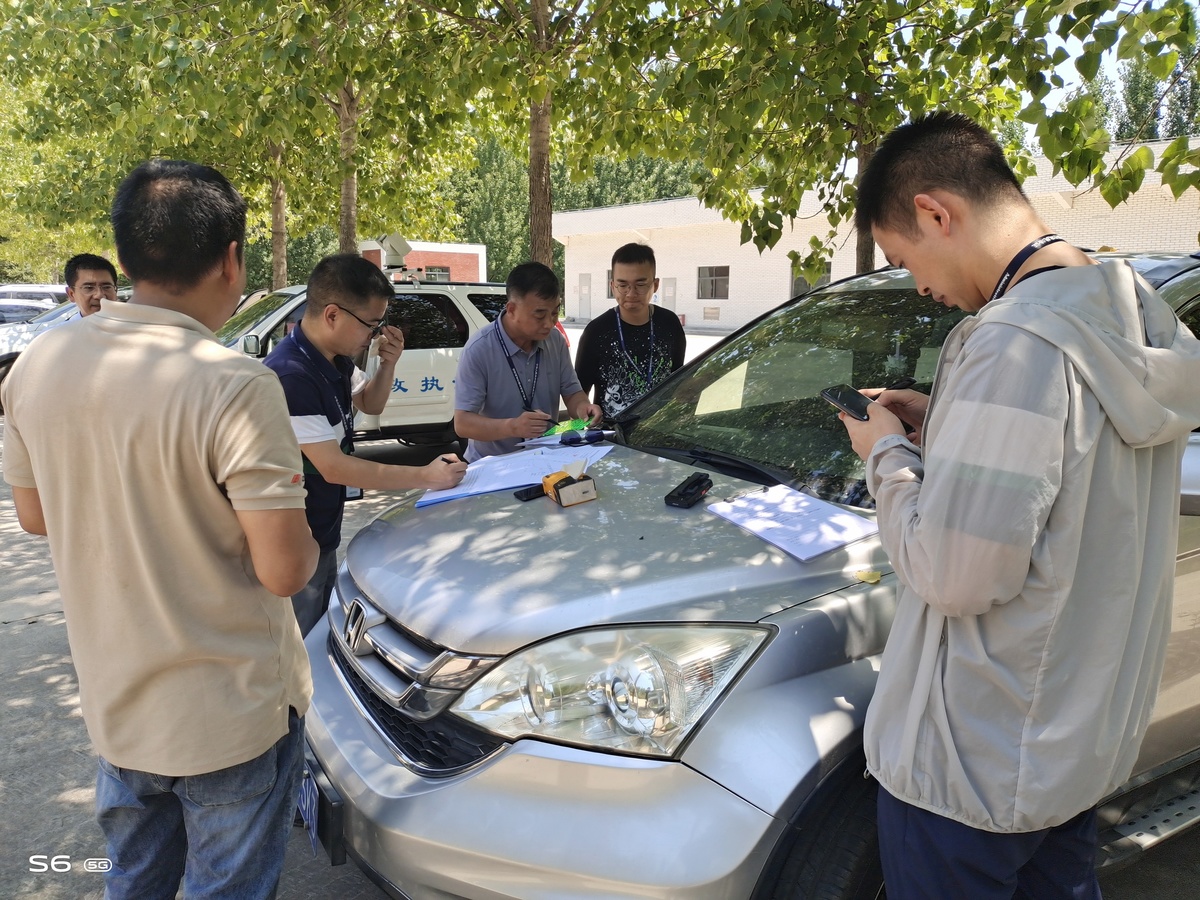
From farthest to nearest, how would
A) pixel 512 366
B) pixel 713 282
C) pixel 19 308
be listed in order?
pixel 713 282, pixel 19 308, pixel 512 366

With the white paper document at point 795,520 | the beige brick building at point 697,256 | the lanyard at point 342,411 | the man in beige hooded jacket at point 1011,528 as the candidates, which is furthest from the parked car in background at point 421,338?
the beige brick building at point 697,256

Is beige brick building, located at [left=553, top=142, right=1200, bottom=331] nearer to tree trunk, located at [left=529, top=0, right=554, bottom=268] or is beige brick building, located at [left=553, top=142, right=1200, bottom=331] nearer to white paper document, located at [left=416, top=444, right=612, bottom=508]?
tree trunk, located at [left=529, top=0, right=554, bottom=268]

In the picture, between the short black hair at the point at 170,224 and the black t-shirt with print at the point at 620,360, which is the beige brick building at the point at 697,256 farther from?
the short black hair at the point at 170,224

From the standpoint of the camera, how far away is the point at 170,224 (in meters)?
1.64

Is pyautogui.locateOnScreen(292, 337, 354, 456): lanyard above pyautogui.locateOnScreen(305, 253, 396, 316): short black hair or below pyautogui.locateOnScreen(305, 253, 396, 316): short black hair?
below

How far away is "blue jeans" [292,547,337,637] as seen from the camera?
3146 millimetres

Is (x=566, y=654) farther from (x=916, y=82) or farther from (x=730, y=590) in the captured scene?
(x=916, y=82)

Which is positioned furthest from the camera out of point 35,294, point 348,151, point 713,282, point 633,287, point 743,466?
point 713,282

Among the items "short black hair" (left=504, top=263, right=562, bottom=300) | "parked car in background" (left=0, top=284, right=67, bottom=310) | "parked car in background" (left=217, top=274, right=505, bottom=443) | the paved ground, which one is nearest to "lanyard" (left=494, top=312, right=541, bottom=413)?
"short black hair" (left=504, top=263, right=562, bottom=300)

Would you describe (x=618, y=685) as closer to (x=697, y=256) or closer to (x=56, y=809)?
(x=56, y=809)

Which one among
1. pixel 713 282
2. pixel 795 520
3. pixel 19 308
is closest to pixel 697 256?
pixel 713 282

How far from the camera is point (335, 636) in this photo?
2576 millimetres

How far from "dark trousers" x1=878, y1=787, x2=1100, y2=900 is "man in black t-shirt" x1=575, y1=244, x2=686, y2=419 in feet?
10.5

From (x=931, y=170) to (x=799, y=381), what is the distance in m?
1.56
